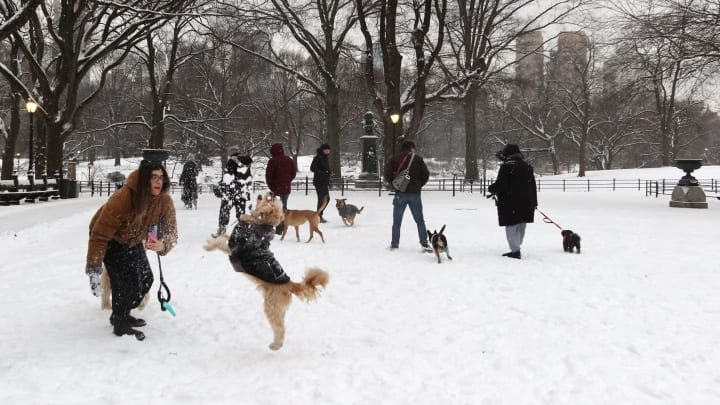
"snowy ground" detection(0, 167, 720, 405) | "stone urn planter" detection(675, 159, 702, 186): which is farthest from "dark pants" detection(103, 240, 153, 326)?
"stone urn planter" detection(675, 159, 702, 186)

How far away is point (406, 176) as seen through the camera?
27.4ft

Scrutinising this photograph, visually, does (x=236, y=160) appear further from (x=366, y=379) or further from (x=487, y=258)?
(x=366, y=379)

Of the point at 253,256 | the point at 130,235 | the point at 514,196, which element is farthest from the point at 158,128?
the point at 253,256

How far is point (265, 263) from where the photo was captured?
3.88 metres

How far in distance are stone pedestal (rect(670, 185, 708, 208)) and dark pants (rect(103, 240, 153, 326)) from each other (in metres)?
19.3

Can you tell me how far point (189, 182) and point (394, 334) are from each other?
13.7 meters

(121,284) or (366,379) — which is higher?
(121,284)

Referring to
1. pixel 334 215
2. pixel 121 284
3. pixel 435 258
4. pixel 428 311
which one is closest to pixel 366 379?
pixel 428 311

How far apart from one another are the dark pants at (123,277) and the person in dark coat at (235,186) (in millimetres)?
5015

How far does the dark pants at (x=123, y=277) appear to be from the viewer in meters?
4.19

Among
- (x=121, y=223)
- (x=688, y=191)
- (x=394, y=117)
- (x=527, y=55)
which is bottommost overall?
(x=121, y=223)

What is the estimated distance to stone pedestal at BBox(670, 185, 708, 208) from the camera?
17.1 meters

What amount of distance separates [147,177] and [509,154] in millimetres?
6126

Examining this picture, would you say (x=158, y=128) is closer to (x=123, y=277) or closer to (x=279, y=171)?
→ (x=279, y=171)
